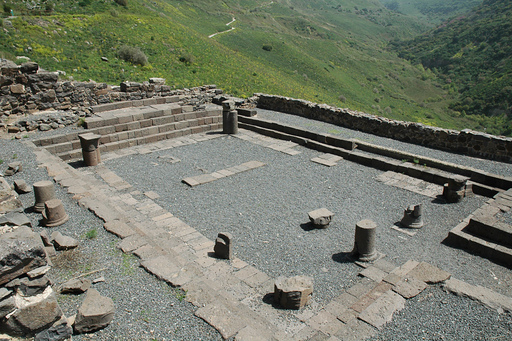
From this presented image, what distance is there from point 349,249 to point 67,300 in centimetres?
537

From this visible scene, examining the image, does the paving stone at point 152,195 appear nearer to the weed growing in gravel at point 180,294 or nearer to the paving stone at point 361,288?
the weed growing in gravel at point 180,294

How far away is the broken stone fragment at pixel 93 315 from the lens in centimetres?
454

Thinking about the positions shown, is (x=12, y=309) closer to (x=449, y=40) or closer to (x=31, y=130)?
(x=31, y=130)

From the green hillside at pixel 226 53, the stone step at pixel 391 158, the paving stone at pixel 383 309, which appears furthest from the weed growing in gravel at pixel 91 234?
the green hillside at pixel 226 53

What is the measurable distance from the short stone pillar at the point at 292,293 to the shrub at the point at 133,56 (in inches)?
648

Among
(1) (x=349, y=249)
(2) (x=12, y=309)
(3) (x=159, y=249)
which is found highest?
(2) (x=12, y=309)

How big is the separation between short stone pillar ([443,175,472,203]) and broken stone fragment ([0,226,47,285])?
9.43 metres

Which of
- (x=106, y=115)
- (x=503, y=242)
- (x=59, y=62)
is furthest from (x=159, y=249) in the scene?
(x=59, y=62)

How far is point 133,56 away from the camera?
63.2 ft

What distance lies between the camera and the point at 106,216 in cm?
784

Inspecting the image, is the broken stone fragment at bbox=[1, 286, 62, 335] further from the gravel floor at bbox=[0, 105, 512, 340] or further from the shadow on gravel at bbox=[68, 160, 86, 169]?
the shadow on gravel at bbox=[68, 160, 86, 169]

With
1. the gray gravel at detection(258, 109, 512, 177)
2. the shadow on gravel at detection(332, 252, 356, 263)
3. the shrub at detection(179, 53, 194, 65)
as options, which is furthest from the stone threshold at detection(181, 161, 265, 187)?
the shrub at detection(179, 53, 194, 65)

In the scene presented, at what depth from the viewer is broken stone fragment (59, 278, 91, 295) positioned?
5305 mm

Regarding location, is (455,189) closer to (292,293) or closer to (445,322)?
(445,322)
